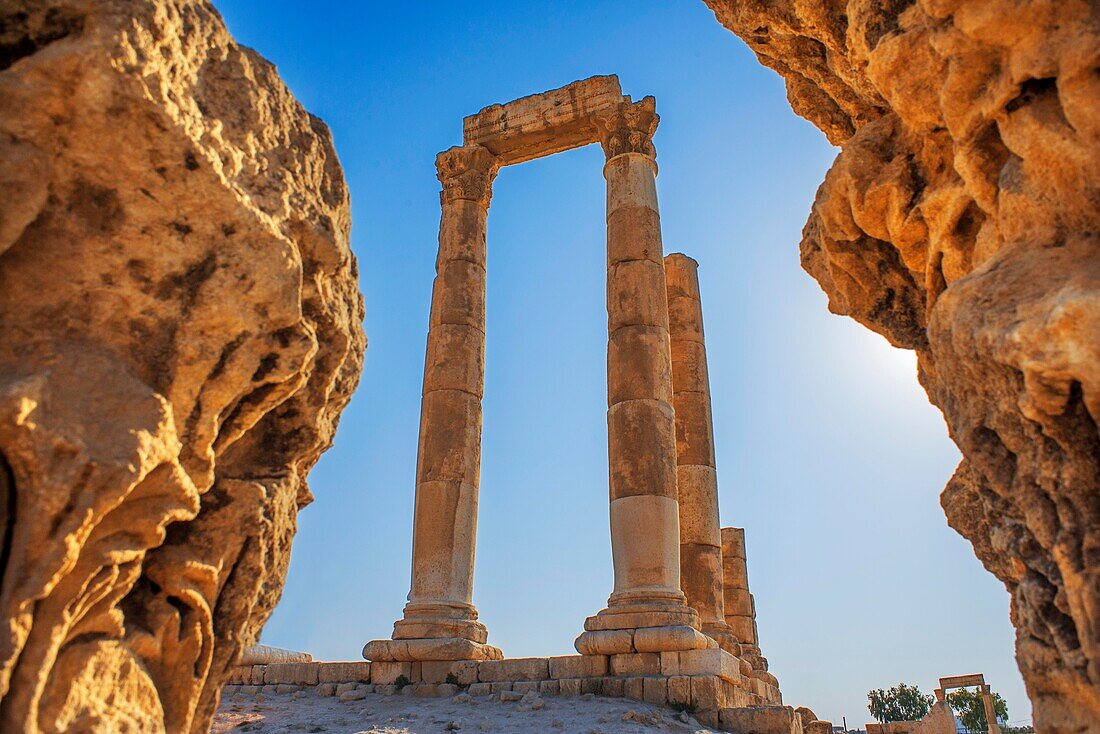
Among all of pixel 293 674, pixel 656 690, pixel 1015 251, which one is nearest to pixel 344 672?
pixel 293 674

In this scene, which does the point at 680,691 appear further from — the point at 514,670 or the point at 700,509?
the point at 700,509

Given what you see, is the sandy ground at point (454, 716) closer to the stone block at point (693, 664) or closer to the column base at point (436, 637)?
the stone block at point (693, 664)

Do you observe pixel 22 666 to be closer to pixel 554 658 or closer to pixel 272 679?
pixel 554 658

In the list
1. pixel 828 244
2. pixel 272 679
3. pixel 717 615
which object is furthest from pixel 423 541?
pixel 828 244

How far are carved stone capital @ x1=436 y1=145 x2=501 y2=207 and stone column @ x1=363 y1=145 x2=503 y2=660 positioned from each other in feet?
0.07

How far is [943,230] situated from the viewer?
362 cm

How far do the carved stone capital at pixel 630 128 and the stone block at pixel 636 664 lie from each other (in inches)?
357

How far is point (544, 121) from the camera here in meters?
17.0

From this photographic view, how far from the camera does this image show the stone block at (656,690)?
35.0 ft

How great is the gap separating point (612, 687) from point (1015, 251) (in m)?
9.37

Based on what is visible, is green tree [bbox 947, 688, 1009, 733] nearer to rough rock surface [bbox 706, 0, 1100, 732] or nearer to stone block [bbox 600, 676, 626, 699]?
stone block [bbox 600, 676, 626, 699]

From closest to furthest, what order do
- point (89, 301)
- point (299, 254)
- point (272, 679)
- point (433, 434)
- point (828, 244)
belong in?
point (89, 301), point (299, 254), point (828, 244), point (272, 679), point (433, 434)

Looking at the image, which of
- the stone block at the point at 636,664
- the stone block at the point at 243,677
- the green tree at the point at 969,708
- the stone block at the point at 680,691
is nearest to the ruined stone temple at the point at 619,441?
the stone block at the point at 636,664

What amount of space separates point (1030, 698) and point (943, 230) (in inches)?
74.6
